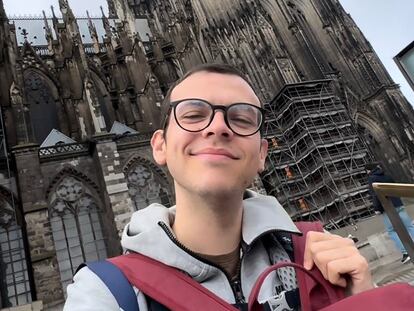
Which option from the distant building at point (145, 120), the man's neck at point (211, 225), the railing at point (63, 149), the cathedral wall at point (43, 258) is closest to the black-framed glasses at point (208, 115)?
the man's neck at point (211, 225)

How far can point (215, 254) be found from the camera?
1.16 m

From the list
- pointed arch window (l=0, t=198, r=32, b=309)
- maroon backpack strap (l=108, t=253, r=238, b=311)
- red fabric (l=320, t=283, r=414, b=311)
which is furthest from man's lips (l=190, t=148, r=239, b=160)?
pointed arch window (l=0, t=198, r=32, b=309)

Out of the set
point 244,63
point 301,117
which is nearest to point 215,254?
point 301,117

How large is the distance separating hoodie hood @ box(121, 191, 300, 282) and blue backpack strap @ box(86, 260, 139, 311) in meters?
0.12

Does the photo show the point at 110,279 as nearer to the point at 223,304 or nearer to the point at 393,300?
the point at 223,304

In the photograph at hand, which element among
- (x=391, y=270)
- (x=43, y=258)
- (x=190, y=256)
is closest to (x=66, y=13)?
(x=43, y=258)

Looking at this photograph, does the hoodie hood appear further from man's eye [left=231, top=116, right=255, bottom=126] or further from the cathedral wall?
the cathedral wall

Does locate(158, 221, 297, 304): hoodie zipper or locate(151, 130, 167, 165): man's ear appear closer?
locate(158, 221, 297, 304): hoodie zipper

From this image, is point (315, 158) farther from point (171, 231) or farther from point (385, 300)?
point (385, 300)

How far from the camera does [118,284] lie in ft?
3.01

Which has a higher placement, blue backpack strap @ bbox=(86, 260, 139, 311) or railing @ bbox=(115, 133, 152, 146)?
railing @ bbox=(115, 133, 152, 146)

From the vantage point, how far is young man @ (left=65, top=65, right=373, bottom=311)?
943 mm

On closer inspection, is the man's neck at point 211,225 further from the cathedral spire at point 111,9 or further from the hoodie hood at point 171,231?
the cathedral spire at point 111,9

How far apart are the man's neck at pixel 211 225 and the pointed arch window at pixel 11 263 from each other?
13994 millimetres
